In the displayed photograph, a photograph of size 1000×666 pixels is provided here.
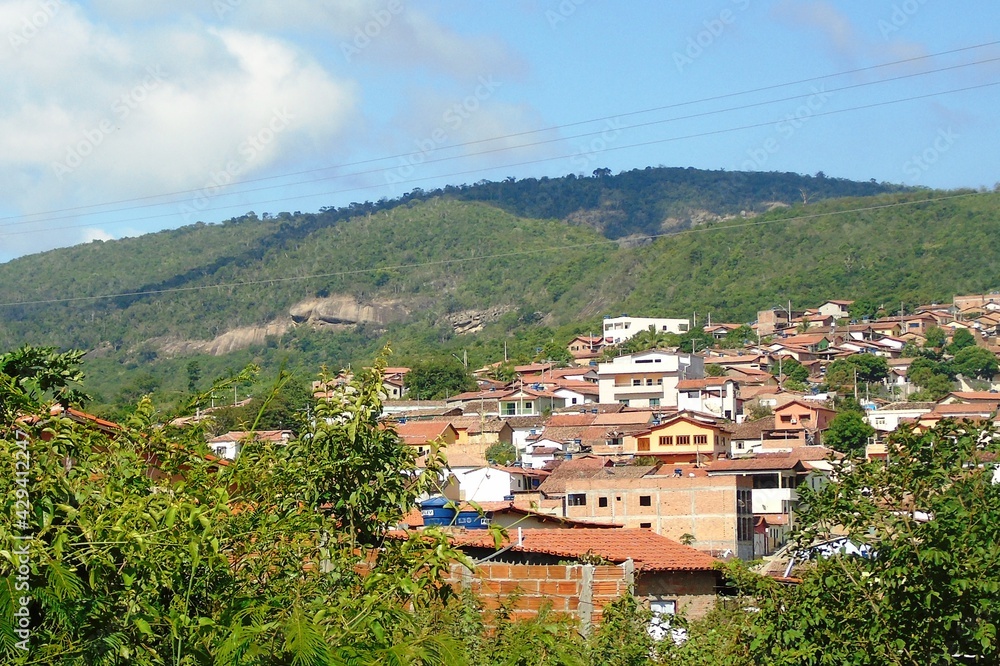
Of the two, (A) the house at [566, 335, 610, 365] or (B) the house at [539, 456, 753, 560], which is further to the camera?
(A) the house at [566, 335, 610, 365]

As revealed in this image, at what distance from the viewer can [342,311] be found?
427ft

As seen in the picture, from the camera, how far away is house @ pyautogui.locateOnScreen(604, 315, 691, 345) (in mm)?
94988

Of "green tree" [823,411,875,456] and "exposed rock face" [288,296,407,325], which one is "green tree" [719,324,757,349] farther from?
"exposed rock face" [288,296,407,325]

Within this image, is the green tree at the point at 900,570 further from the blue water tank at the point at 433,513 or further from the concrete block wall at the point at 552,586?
the blue water tank at the point at 433,513

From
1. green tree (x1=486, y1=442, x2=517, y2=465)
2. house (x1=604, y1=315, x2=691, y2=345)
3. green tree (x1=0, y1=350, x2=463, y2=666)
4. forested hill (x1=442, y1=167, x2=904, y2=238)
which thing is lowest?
green tree (x1=486, y1=442, x2=517, y2=465)

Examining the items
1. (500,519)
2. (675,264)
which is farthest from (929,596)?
(675,264)

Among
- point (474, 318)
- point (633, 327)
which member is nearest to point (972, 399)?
point (633, 327)

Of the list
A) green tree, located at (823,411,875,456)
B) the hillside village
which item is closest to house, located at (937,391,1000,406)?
the hillside village

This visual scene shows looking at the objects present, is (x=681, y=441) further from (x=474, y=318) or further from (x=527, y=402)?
(x=474, y=318)

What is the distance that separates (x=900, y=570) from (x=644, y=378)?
6476 centimetres

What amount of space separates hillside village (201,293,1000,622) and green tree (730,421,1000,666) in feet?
0.89

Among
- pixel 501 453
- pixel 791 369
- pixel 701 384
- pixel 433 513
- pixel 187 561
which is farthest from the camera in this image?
pixel 791 369

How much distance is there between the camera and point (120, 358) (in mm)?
95562

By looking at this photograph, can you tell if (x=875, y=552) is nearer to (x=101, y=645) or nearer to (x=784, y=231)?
(x=101, y=645)
